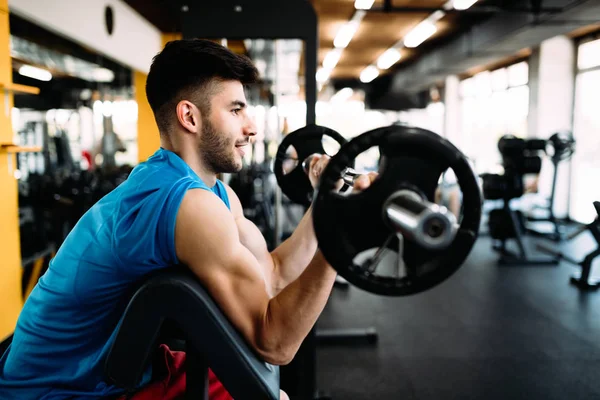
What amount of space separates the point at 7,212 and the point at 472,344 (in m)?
2.71

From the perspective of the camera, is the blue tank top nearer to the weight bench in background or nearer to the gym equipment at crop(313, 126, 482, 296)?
the weight bench in background

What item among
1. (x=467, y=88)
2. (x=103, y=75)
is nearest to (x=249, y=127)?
(x=103, y=75)

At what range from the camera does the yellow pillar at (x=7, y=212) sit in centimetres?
265

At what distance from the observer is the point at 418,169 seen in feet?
2.24

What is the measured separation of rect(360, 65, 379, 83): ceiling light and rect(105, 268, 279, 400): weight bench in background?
10.4 m

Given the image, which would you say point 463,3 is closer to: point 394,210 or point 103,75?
point 103,75

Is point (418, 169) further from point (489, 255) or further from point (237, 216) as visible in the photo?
point (489, 255)

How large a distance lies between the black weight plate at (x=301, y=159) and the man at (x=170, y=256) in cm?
41

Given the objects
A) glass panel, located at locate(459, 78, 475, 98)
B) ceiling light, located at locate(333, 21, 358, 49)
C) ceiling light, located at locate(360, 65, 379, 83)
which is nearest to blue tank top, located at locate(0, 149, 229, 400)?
ceiling light, located at locate(333, 21, 358, 49)

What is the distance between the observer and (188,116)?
3.27 ft

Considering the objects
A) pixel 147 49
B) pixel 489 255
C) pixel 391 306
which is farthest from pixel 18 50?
pixel 489 255

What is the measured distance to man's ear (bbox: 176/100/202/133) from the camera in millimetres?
990

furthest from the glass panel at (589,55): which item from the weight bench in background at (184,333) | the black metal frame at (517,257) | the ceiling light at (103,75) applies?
the weight bench in background at (184,333)

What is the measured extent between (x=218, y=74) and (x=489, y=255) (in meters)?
4.32
